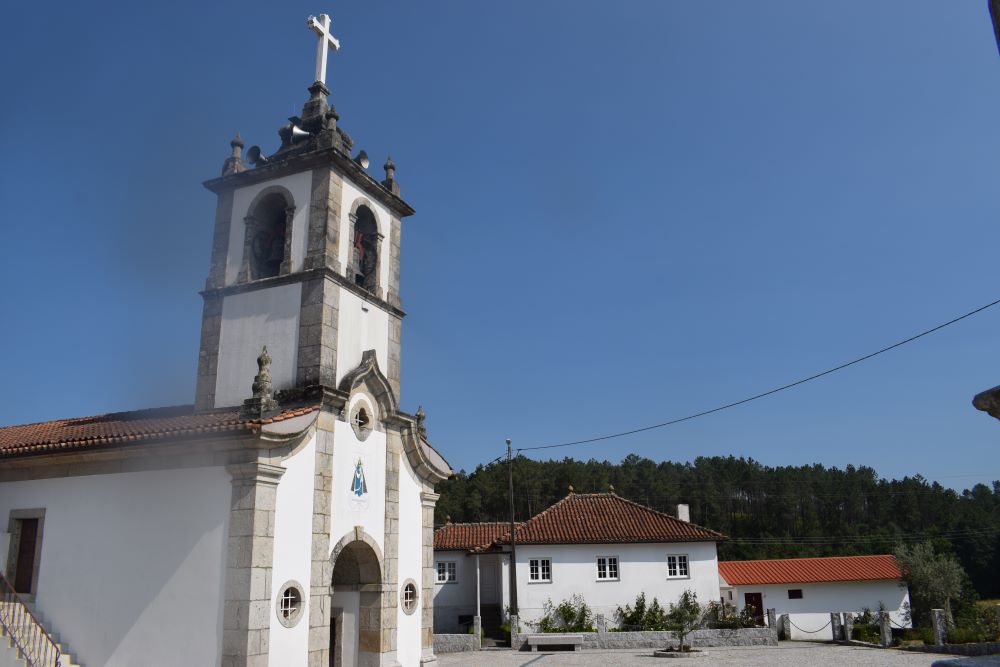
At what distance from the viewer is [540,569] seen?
31.7 metres

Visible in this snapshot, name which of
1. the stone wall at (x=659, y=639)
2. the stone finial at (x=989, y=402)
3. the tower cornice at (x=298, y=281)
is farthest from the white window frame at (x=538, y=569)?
the stone finial at (x=989, y=402)

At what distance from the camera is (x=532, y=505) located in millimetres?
76938

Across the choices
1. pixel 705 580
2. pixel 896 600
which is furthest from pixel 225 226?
pixel 896 600

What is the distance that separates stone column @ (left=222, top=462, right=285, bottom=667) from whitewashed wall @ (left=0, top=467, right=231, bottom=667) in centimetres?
21

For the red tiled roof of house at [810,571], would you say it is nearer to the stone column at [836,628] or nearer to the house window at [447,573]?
the stone column at [836,628]

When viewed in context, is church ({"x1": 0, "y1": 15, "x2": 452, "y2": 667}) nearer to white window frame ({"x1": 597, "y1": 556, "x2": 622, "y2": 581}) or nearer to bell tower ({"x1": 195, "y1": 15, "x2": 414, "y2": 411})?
bell tower ({"x1": 195, "y1": 15, "x2": 414, "y2": 411})

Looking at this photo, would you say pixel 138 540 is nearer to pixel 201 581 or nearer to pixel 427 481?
pixel 201 581

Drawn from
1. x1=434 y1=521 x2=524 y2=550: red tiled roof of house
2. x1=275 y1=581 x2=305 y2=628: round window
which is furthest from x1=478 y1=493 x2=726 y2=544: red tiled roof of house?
x1=275 y1=581 x2=305 y2=628: round window

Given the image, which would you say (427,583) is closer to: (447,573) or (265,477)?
(265,477)

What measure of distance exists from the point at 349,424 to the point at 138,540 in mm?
4327

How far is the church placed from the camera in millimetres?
12359

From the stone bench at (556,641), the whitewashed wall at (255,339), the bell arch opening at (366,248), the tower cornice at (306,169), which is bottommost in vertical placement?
the stone bench at (556,641)

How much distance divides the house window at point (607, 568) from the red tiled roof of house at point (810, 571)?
847 cm

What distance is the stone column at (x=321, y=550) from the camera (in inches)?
516
